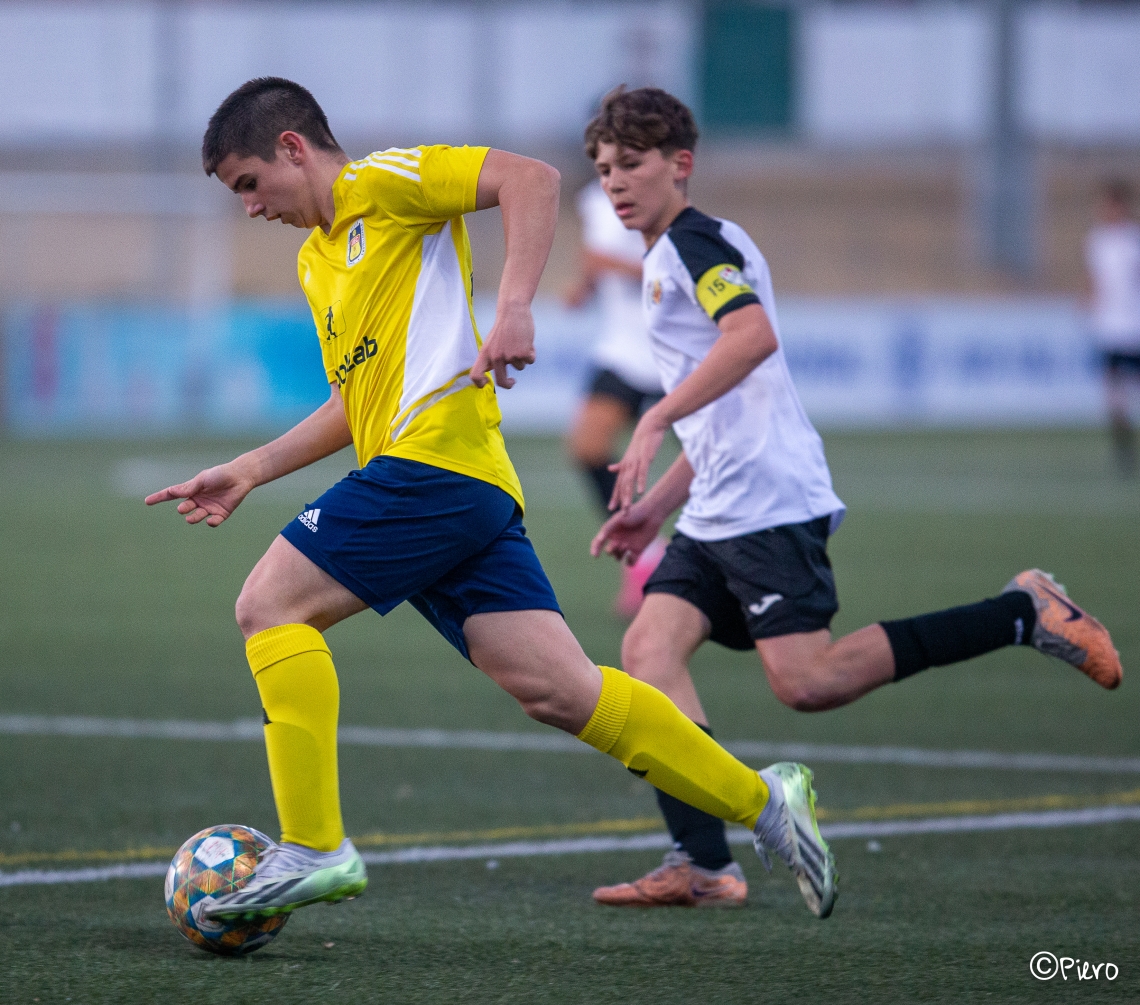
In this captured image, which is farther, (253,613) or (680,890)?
(680,890)

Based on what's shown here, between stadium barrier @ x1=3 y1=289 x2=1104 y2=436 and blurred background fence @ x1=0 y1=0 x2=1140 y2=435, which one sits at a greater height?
blurred background fence @ x1=0 y1=0 x2=1140 y2=435

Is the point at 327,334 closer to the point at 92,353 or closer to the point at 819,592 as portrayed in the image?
the point at 819,592

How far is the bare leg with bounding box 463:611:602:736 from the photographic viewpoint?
12.3 ft

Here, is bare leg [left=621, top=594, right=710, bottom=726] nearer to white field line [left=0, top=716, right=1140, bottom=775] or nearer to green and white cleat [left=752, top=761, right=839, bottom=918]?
green and white cleat [left=752, top=761, right=839, bottom=918]

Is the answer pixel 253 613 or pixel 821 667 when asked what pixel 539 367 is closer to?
pixel 821 667

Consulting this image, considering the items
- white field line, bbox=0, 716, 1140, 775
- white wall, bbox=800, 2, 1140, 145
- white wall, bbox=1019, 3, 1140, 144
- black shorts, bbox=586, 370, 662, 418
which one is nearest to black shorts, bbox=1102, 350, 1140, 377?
black shorts, bbox=586, 370, 662, 418

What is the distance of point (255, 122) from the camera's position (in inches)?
150

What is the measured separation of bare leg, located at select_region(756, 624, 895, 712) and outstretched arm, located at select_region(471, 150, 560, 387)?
1.12m

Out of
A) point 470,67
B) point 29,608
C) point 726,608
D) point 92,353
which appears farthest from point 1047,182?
point 726,608

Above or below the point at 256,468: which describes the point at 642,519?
below

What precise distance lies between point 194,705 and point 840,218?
29265 mm

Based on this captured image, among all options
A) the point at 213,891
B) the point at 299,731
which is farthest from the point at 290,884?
the point at 299,731

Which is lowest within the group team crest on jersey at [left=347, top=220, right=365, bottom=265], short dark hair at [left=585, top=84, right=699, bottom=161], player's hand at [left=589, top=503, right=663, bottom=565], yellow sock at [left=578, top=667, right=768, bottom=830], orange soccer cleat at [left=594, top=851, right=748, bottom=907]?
orange soccer cleat at [left=594, top=851, right=748, bottom=907]

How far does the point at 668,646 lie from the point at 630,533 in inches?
11.9
